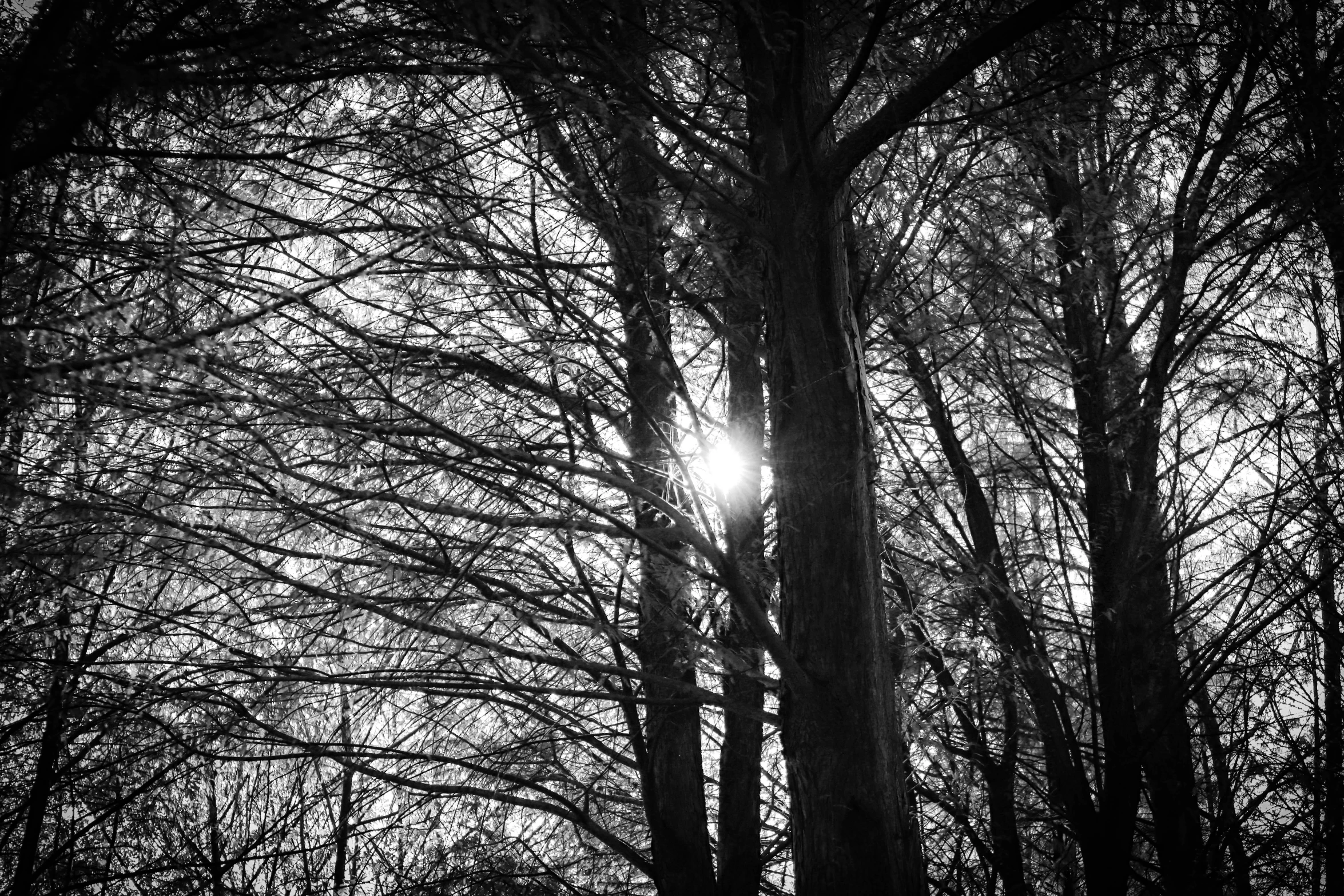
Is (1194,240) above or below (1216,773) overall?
above

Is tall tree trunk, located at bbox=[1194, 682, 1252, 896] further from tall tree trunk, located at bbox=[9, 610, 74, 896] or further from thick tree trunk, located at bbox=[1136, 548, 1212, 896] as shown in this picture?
tall tree trunk, located at bbox=[9, 610, 74, 896]

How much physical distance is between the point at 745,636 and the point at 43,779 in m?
4.28

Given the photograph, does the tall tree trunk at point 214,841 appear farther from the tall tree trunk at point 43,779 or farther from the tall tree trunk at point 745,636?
the tall tree trunk at point 745,636

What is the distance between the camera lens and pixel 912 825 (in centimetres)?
350

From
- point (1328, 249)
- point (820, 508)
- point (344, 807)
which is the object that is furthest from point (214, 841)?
point (1328, 249)

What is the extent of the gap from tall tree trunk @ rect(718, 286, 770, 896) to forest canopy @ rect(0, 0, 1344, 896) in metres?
0.03

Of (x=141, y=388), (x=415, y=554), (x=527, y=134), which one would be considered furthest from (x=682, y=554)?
(x=141, y=388)

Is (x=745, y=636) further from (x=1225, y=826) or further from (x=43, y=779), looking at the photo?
(x=43, y=779)

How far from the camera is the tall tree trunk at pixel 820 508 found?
3.33 metres

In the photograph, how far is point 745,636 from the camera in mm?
5309

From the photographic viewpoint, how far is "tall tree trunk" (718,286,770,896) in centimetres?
493

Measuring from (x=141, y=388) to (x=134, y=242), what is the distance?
4.85ft

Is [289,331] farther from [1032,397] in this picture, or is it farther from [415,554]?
[1032,397]

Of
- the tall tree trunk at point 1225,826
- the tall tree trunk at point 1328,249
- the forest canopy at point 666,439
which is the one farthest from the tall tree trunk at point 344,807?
the tall tree trunk at point 1328,249
